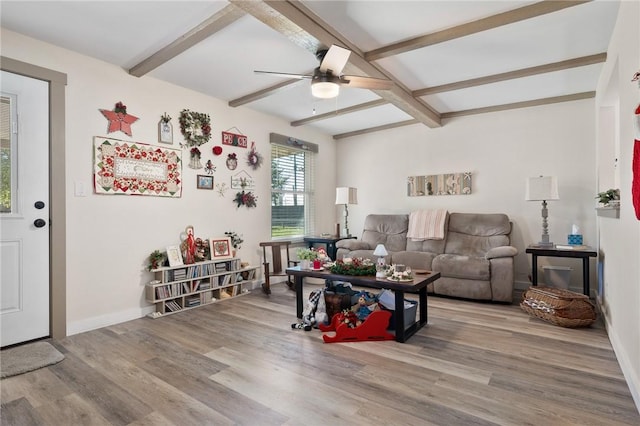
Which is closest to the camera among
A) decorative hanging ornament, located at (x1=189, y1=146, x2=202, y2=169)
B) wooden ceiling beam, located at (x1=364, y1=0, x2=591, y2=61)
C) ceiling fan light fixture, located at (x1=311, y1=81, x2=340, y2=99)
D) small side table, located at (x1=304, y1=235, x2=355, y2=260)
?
wooden ceiling beam, located at (x1=364, y1=0, x2=591, y2=61)

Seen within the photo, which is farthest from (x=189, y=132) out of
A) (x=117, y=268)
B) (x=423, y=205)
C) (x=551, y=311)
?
(x=551, y=311)

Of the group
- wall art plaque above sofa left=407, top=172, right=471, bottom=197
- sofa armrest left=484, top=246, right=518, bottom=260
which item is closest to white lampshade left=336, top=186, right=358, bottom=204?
wall art plaque above sofa left=407, top=172, right=471, bottom=197

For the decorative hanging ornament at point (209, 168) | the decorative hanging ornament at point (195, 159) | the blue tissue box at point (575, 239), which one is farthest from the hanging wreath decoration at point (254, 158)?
the blue tissue box at point (575, 239)

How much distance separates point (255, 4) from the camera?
2.13m

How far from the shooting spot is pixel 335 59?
2492 millimetres

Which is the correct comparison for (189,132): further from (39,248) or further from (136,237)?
(39,248)

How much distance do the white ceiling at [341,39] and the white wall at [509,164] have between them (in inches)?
20.6

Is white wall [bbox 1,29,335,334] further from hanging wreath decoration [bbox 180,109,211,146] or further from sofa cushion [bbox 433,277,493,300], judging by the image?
sofa cushion [bbox 433,277,493,300]

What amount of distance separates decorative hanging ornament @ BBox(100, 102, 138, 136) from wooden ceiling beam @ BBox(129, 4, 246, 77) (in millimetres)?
388

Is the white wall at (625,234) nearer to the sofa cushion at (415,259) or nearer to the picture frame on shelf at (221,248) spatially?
the sofa cushion at (415,259)

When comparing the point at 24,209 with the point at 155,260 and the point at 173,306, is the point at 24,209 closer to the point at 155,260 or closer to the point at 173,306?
the point at 155,260

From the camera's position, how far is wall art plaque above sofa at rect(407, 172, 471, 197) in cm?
502

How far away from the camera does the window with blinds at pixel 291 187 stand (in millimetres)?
5234

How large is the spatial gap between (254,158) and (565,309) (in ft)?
12.8
